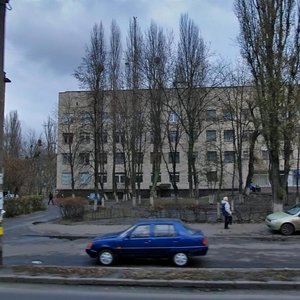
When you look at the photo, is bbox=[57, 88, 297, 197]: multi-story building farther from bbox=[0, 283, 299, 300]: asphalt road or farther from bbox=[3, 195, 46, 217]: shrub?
bbox=[0, 283, 299, 300]: asphalt road

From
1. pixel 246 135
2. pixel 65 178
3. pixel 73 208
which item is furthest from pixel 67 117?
pixel 73 208

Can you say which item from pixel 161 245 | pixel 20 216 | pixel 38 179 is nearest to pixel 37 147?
pixel 38 179

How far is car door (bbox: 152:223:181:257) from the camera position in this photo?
14.9m

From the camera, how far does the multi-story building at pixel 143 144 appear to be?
4631cm

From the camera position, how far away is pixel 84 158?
66688mm

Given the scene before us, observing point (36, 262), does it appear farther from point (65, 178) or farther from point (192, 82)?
point (65, 178)

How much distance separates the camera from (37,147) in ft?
274

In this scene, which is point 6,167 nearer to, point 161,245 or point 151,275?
point 161,245

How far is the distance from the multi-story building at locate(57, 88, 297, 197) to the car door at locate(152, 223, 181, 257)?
1103 inches

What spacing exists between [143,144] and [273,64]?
26.1 metres

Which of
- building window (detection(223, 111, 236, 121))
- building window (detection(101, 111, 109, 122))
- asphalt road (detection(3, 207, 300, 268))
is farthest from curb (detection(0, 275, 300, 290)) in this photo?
building window (detection(101, 111, 109, 122))

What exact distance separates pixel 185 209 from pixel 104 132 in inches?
865

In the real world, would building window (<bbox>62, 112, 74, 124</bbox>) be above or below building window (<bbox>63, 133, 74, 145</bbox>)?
above

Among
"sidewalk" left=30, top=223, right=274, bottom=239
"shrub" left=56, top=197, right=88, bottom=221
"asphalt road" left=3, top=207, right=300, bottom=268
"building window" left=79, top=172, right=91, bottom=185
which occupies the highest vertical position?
"building window" left=79, top=172, right=91, bottom=185
